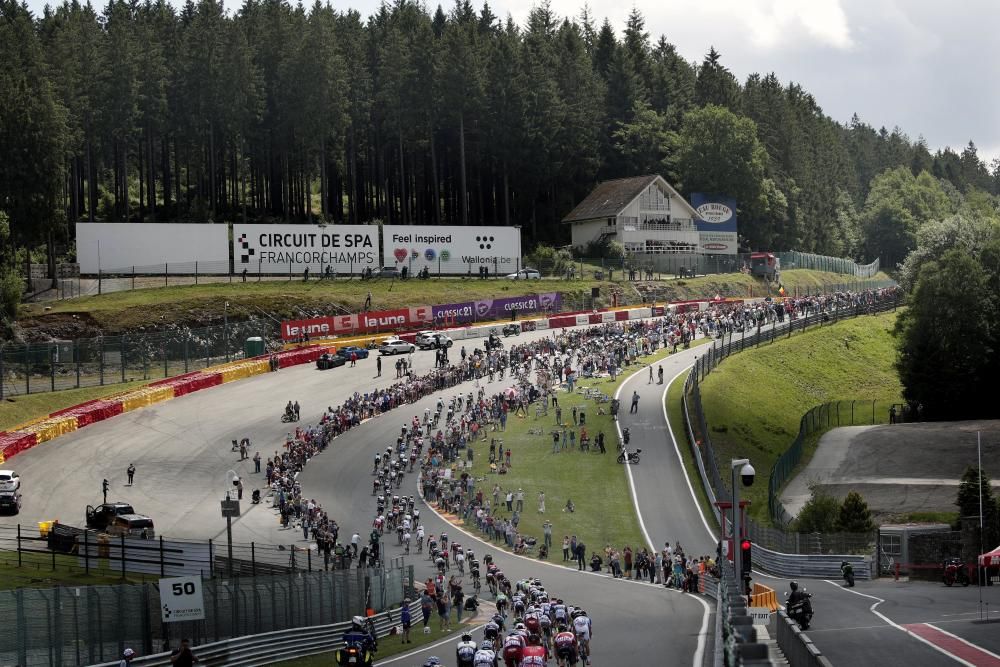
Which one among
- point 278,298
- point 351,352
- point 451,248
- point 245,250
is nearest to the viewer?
point 351,352

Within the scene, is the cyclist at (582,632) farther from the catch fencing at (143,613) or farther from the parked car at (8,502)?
the parked car at (8,502)

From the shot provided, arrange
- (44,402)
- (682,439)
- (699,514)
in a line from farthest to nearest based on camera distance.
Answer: (44,402) < (682,439) < (699,514)

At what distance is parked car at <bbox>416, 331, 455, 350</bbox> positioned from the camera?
85562 mm

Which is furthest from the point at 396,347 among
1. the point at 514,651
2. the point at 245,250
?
the point at 514,651

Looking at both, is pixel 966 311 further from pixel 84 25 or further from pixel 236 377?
pixel 84 25

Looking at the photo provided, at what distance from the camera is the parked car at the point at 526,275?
105375mm

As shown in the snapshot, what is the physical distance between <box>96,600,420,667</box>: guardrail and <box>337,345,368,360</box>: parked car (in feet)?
145

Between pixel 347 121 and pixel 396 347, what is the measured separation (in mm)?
33915

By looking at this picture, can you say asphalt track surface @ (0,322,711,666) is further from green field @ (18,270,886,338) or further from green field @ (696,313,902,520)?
green field @ (18,270,886,338)

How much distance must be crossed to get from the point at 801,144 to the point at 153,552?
451 feet

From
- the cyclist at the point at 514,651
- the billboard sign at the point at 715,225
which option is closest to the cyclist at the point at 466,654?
the cyclist at the point at 514,651

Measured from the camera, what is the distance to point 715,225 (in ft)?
420

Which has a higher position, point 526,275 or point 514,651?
point 526,275

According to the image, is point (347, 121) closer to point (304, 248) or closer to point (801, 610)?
point (304, 248)
